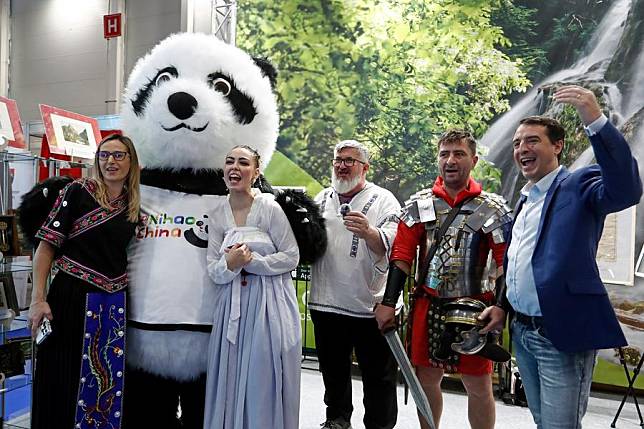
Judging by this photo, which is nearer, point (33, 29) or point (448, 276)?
point (448, 276)

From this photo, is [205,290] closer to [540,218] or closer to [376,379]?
[376,379]

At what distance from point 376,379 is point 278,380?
700 mm

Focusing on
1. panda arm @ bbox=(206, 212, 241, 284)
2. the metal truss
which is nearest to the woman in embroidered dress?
panda arm @ bbox=(206, 212, 241, 284)

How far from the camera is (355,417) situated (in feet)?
10.7

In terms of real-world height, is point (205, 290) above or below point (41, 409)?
above

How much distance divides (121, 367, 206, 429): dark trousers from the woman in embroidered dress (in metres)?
0.09

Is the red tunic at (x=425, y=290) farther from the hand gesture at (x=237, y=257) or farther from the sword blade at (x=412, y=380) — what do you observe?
the hand gesture at (x=237, y=257)

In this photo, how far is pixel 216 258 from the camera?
6.40 ft

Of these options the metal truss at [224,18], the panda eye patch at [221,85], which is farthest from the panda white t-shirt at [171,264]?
the metal truss at [224,18]

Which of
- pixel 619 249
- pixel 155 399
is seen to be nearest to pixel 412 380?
pixel 155 399

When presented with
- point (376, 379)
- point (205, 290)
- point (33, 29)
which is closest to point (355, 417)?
point (376, 379)

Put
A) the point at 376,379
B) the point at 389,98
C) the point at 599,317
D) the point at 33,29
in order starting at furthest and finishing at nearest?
the point at 33,29
the point at 389,98
the point at 376,379
the point at 599,317

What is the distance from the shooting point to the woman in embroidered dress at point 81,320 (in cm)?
189

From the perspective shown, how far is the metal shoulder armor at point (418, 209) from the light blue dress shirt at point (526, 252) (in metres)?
0.42
